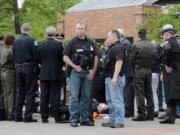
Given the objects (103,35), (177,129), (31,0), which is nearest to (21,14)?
(31,0)

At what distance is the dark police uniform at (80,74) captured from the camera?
513 inches

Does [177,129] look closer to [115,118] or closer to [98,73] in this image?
[115,118]

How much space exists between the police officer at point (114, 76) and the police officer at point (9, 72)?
106 inches

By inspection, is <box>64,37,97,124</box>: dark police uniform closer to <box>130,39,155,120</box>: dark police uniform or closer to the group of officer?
the group of officer

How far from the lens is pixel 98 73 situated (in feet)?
50.8

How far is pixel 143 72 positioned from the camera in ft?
47.3

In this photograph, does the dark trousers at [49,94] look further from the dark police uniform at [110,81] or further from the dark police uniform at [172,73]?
the dark police uniform at [172,73]

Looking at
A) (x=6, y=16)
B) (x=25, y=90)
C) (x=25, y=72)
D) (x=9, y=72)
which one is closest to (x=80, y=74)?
(x=25, y=72)

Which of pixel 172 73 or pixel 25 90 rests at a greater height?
pixel 172 73

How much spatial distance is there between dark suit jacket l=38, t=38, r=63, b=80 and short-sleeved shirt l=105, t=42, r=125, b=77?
1.26m

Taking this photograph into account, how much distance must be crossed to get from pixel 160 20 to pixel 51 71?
2338 cm

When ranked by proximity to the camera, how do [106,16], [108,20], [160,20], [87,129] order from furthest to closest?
1. [106,16]
2. [108,20]
3. [160,20]
4. [87,129]

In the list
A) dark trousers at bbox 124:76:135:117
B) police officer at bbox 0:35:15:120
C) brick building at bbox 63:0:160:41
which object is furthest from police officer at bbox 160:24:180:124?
brick building at bbox 63:0:160:41

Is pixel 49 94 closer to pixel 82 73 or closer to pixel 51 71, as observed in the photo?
pixel 51 71
